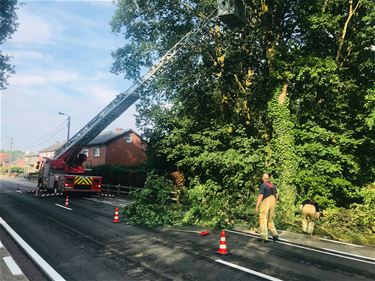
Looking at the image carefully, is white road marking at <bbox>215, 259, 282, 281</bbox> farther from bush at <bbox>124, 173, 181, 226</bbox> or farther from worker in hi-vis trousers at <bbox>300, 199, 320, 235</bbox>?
bush at <bbox>124, 173, 181, 226</bbox>

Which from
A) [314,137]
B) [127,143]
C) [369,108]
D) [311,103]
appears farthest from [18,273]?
[127,143]

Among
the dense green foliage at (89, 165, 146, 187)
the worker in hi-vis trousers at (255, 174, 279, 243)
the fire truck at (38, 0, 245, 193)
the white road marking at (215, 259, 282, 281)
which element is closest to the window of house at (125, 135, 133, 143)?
the dense green foliage at (89, 165, 146, 187)

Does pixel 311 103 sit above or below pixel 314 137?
above

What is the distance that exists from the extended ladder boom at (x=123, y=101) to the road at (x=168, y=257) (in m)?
10.7

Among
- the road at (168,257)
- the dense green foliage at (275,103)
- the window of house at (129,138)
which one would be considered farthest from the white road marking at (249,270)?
the window of house at (129,138)

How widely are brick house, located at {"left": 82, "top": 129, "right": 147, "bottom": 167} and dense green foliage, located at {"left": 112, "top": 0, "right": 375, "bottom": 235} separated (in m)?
29.9

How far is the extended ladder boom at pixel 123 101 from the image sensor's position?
20.0m

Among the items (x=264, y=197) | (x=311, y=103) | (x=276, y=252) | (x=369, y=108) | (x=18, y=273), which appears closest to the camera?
(x=18, y=273)

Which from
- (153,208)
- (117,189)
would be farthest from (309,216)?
(117,189)

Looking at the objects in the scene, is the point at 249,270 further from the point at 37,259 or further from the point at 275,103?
the point at 275,103

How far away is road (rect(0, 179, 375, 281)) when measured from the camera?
6.94 metres

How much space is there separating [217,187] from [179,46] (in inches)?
327

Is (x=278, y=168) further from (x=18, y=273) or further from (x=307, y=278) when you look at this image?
(x=18, y=273)

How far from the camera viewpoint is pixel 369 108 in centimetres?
1400
